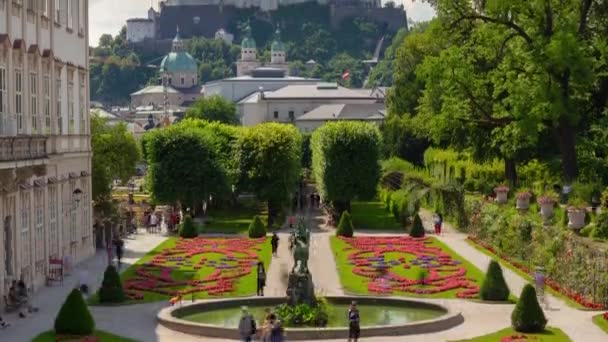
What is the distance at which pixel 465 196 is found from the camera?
68438 millimetres

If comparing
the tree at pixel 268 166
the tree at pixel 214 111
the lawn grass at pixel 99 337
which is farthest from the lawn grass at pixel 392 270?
the tree at pixel 214 111

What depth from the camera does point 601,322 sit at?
3500cm

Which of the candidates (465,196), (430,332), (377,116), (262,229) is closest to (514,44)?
(465,196)

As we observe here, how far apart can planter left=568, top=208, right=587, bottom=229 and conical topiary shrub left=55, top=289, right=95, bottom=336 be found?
61.0 ft

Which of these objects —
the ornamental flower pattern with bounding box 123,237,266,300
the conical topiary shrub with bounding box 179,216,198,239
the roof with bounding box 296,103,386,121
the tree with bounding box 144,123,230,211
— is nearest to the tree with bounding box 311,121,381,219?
the tree with bounding box 144,123,230,211

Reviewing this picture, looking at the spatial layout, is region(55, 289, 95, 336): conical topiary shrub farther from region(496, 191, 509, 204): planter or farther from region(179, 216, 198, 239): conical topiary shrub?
region(179, 216, 198, 239): conical topiary shrub

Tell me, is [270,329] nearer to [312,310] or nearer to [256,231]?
[312,310]

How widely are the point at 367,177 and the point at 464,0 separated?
1788cm

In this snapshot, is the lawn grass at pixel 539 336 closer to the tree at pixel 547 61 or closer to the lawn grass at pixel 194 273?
the lawn grass at pixel 194 273

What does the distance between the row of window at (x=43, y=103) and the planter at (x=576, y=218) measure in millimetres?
18514

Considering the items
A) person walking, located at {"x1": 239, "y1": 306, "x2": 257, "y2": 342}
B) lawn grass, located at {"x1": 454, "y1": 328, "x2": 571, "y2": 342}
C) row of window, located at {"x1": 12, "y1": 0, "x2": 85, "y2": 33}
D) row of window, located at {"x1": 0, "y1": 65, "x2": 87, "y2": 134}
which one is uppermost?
row of window, located at {"x1": 12, "y1": 0, "x2": 85, "y2": 33}

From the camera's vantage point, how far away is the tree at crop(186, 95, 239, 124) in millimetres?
184875

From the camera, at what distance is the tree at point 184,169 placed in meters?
77.0

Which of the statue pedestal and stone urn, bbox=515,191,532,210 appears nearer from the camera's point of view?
the statue pedestal
